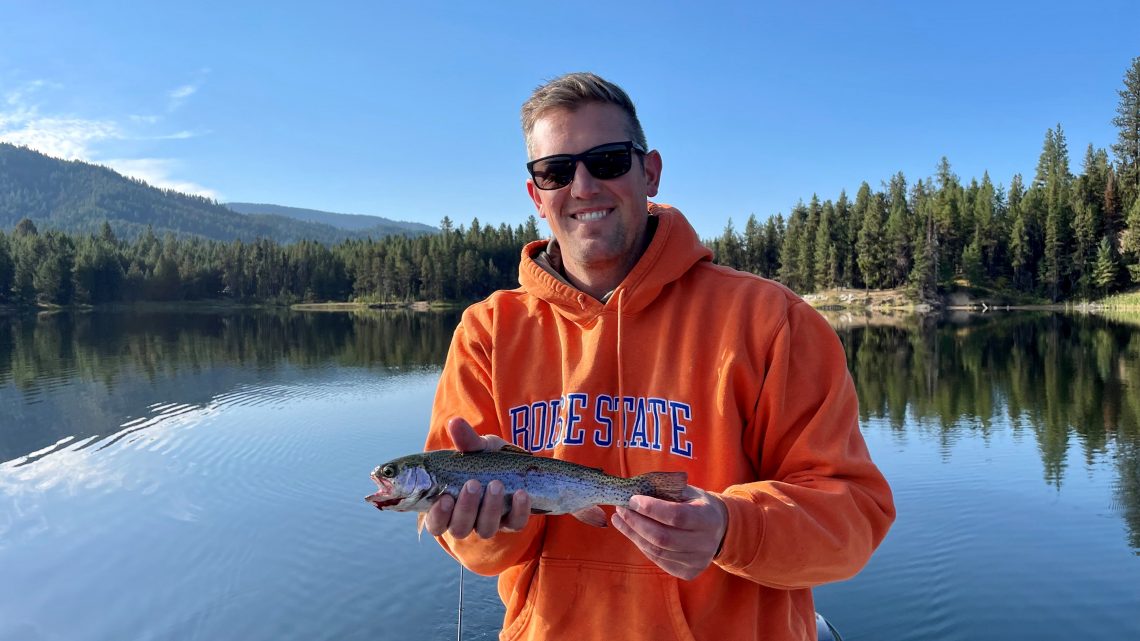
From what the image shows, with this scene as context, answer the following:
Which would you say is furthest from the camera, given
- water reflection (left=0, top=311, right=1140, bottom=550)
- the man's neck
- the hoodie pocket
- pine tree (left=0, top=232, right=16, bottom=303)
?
pine tree (left=0, top=232, right=16, bottom=303)

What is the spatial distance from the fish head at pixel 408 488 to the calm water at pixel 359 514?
25.9ft

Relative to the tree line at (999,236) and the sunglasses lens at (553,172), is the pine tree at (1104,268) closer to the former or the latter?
the tree line at (999,236)

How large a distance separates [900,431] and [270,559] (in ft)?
57.5

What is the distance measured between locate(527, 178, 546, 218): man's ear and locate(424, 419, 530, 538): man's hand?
3.93 feet

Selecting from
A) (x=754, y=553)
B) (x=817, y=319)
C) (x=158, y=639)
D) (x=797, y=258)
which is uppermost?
(x=797, y=258)

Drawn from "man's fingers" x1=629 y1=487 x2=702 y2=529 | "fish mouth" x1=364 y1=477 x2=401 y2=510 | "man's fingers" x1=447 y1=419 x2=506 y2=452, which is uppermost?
"man's fingers" x1=447 y1=419 x2=506 y2=452

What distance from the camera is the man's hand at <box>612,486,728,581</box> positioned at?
7.86ft

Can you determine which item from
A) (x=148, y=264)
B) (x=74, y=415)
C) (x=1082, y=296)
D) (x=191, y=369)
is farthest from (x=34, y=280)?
(x=1082, y=296)

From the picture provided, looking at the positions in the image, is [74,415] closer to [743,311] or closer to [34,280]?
[743,311]

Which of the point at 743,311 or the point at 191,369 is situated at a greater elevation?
the point at 743,311

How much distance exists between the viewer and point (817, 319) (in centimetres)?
297

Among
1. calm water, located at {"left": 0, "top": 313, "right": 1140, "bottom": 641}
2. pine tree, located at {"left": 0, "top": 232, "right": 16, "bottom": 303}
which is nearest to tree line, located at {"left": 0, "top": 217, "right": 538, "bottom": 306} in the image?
pine tree, located at {"left": 0, "top": 232, "right": 16, "bottom": 303}

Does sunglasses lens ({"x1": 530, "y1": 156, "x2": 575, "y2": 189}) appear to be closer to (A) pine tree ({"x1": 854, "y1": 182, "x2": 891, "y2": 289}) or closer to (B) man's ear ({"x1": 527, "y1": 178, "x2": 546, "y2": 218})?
(B) man's ear ({"x1": 527, "y1": 178, "x2": 546, "y2": 218})

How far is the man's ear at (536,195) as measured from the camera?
Answer: 354cm
